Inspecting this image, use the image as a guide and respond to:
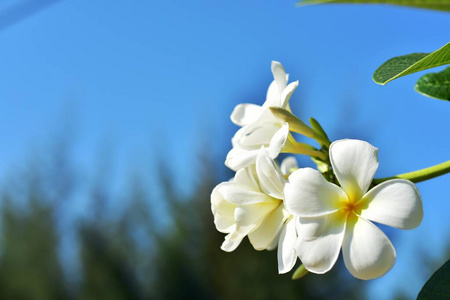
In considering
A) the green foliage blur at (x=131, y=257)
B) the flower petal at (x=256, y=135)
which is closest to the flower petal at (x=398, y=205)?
the flower petal at (x=256, y=135)

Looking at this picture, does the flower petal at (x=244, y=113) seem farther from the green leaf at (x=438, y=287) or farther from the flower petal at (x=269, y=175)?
the green leaf at (x=438, y=287)

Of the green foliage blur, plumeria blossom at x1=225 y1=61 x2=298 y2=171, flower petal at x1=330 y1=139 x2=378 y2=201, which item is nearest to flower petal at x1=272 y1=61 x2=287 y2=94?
plumeria blossom at x1=225 y1=61 x2=298 y2=171

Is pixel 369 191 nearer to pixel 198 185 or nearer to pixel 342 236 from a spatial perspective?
pixel 342 236

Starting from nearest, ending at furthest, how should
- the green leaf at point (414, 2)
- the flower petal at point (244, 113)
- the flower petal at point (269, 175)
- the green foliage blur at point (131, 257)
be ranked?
the green leaf at point (414, 2)
the flower petal at point (269, 175)
the flower petal at point (244, 113)
the green foliage blur at point (131, 257)

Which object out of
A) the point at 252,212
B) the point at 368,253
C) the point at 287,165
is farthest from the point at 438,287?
the point at 287,165

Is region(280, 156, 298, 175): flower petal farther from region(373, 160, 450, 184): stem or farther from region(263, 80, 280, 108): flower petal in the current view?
region(373, 160, 450, 184): stem

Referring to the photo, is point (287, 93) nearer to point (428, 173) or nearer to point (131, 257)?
point (428, 173)
